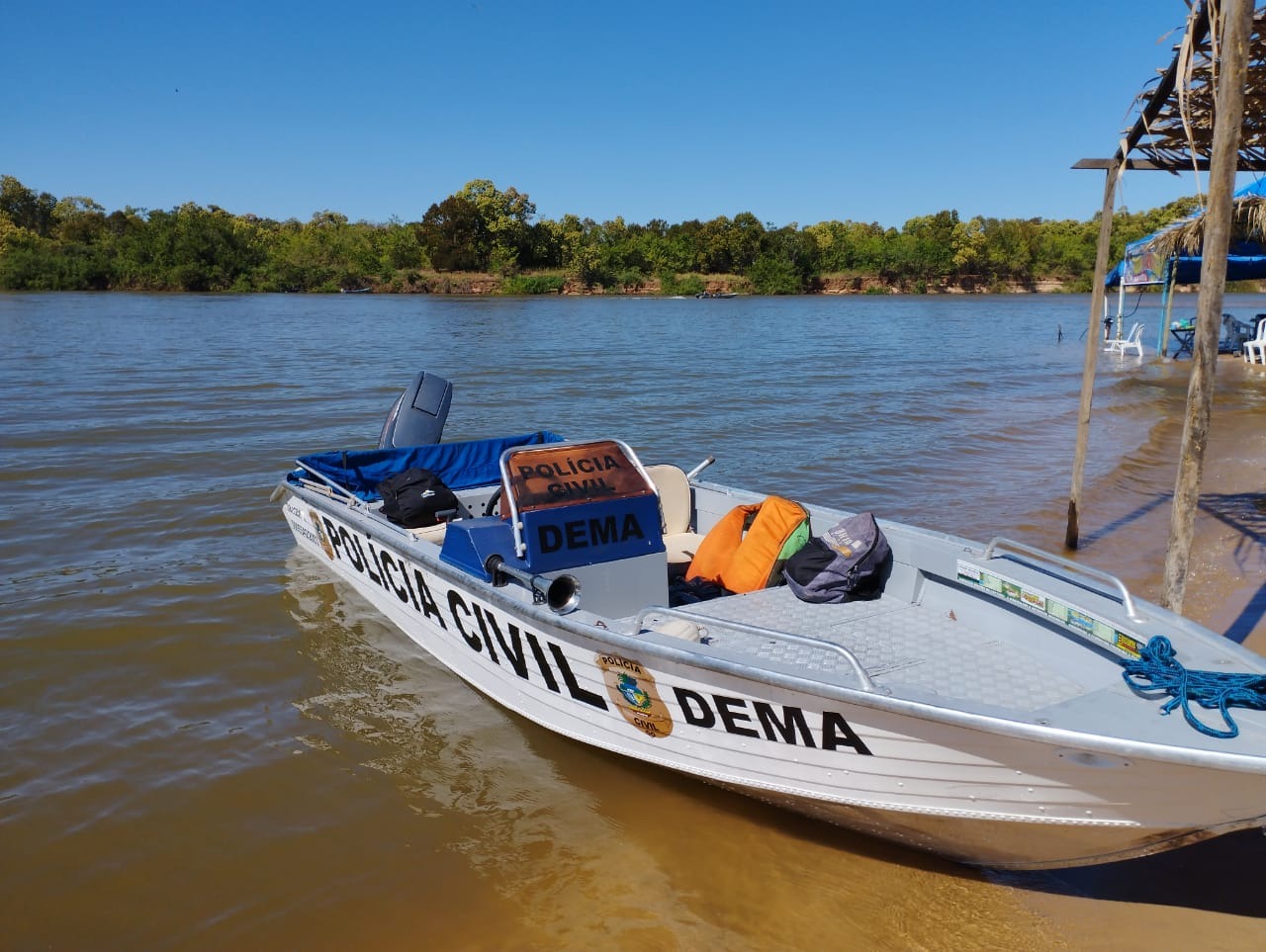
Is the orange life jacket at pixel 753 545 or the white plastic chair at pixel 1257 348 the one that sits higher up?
the white plastic chair at pixel 1257 348

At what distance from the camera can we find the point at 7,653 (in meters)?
6.61

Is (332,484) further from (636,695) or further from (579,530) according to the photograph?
(636,695)

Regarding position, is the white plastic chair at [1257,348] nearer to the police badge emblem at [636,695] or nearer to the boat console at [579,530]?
the boat console at [579,530]

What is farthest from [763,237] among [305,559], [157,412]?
[305,559]

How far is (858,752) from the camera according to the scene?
3.72m

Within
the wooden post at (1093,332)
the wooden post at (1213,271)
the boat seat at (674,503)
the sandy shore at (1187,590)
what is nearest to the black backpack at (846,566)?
the boat seat at (674,503)

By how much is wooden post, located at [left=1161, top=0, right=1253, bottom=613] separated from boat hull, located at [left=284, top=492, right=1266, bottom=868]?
234 centimetres

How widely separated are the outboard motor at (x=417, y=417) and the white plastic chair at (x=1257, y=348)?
23.3 metres

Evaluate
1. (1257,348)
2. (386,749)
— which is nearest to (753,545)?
(386,749)

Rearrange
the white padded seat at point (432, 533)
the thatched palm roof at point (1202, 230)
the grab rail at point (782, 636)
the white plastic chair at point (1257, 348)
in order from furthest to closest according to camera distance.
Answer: the white plastic chair at point (1257, 348) → the thatched palm roof at point (1202, 230) → the white padded seat at point (432, 533) → the grab rail at point (782, 636)

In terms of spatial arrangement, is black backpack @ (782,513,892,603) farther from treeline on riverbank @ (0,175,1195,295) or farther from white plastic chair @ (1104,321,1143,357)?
treeline on riverbank @ (0,175,1195,295)

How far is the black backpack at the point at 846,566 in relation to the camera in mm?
5277

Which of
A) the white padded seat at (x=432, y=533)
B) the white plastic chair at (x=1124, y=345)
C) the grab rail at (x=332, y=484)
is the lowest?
the white padded seat at (x=432, y=533)

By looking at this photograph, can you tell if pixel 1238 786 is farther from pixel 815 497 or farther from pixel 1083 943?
pixel 815 497
